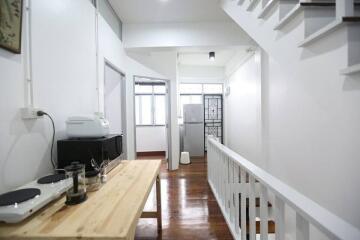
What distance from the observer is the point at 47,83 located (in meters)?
1.45

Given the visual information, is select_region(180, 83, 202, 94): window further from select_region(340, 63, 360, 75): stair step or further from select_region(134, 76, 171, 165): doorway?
select_region(340, 63, 360, 75): stair step

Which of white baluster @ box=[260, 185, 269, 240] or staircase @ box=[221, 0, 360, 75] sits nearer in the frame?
staircase @ box=[221, 0, 360, 75]

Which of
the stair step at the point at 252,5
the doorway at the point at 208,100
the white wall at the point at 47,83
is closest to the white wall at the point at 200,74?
the doorway at the point at 208,100

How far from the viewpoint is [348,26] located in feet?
2.88

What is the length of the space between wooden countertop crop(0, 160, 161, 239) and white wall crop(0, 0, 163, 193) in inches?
15.0

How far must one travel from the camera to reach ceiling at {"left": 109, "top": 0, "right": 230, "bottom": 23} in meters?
2.79

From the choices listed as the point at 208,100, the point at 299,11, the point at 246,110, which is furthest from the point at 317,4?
the point at 208,100

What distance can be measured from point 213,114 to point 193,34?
134 inches

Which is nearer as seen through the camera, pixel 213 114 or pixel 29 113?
pixel 29 113

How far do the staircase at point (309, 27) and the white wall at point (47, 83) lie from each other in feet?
5.20

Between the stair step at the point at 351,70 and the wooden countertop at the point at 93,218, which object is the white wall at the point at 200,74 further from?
the stair step at the point at 351,70

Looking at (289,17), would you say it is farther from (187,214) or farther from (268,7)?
(187,214)

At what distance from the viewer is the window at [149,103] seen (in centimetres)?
604

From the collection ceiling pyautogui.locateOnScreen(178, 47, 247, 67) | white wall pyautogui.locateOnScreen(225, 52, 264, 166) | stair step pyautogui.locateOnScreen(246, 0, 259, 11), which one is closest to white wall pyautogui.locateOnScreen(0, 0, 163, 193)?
stair step pyautogui.locateOnScreen(246, 0, 259, 11)
